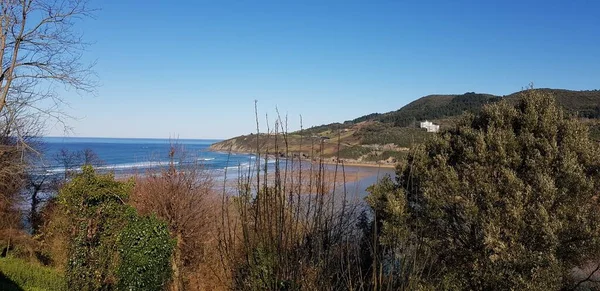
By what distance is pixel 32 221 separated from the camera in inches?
917

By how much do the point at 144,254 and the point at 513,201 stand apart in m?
10.8

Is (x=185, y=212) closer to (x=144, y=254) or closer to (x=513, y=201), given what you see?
(x=144, y=254)

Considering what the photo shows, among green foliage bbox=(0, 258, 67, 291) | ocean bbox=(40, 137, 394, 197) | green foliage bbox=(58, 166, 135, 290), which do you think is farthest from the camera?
ocean bbox=(40, 137, 394, 197)

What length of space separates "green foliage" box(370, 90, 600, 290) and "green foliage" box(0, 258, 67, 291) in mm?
11077

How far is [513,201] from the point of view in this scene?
11633 mm

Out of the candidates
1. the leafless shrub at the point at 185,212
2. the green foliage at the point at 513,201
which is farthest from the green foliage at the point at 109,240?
the green foliage at the point at 513,201

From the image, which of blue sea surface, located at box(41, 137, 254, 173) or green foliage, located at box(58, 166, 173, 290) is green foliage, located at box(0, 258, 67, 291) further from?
blue sea surface, located at box(41, 137, 254, 173)

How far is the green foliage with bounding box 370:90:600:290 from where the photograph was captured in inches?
444

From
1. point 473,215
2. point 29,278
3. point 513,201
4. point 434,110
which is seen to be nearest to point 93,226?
point 29,278

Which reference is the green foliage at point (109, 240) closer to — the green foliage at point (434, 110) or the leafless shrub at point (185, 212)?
the leafless shrub at point (185, 212)

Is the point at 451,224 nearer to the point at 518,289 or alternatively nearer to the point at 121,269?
the point at 518,289

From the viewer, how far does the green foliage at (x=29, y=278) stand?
13.6 meters

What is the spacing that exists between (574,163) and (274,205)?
1129 centimetres

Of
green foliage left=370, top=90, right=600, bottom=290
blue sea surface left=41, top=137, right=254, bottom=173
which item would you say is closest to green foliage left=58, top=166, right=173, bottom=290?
blue sea surface left=41, top=137, right=254, bottom=173
